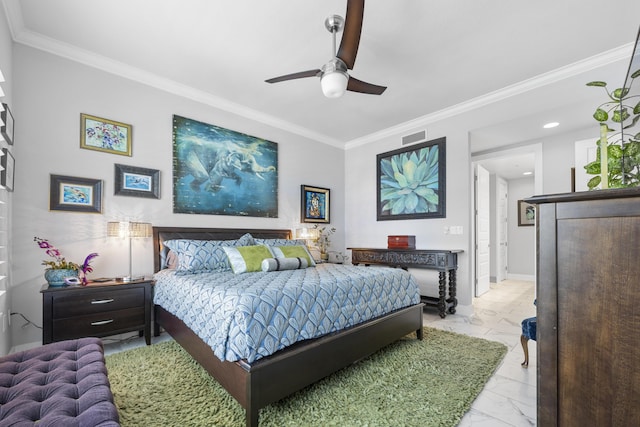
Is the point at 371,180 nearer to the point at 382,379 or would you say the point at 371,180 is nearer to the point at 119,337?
the point at 382,379

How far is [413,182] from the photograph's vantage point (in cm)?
452

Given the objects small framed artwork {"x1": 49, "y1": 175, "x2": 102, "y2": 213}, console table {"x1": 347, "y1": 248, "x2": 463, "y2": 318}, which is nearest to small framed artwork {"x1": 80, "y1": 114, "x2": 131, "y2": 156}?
small framed artwork {"x1": 49, "y1": 175, "x2": 102, "y2": 213}

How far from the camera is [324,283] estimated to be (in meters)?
2.16

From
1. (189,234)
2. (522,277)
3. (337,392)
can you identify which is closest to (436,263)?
(337,392)

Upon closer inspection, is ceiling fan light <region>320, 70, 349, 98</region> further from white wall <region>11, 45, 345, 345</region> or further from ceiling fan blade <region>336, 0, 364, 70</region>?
white wall <region>11, 45, 345, 345</region>

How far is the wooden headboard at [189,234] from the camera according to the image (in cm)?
328

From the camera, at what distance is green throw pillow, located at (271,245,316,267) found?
327 cm

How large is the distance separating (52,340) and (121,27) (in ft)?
8.89

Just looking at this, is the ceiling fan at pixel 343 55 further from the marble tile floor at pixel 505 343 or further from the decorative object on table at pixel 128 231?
the marble tile floor at pixel 505 343

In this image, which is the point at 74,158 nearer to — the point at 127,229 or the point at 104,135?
the point at 104,135

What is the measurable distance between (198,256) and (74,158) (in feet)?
5.09

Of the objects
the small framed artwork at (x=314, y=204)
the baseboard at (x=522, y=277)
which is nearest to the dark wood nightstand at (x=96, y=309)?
the small framed artwork at (x=314, y=204)

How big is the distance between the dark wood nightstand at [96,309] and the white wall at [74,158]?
0.42 metres

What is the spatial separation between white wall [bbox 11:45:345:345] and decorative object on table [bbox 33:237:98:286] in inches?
3.6
